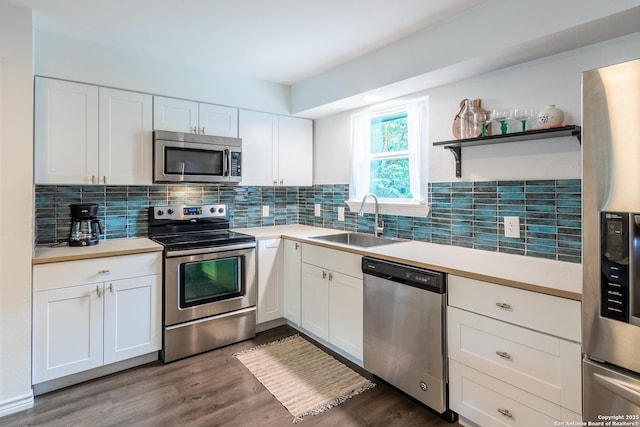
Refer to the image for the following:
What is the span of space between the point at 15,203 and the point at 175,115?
1.28 meters

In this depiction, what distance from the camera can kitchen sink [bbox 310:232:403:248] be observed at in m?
2.92

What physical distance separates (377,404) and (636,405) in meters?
1.24

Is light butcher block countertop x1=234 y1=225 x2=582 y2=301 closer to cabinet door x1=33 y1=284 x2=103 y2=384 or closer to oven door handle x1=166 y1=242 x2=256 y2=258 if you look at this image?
oven door handle x1=166 y1=242 x2=256 y2=258

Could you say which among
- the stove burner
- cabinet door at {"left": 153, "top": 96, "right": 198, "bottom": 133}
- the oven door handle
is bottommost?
→ the oven door handle

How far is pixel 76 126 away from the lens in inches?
95.7

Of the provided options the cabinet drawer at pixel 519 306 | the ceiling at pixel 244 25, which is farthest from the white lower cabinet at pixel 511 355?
the ceiling at pixel 244 25

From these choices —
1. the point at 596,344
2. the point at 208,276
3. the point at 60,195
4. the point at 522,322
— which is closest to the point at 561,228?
the point at 522,322

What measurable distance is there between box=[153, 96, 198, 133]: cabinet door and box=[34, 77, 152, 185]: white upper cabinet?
0.06 meters

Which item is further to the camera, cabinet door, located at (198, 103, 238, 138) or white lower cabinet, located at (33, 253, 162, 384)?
cabinet door, located at (198, 103, 238, 138)

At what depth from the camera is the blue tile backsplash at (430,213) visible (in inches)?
77.9

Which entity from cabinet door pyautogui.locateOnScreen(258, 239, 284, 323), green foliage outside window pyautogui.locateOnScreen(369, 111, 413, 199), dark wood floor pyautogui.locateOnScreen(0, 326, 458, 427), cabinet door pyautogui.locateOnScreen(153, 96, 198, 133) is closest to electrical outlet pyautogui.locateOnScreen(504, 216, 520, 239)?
green foliage outside window pyautogui.locateOnScreen(369, 111, 413, 199)

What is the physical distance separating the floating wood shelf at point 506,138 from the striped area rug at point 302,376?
1.63 metres

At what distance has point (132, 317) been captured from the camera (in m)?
2.43

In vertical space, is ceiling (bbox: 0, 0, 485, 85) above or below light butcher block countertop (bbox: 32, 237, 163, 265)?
above
